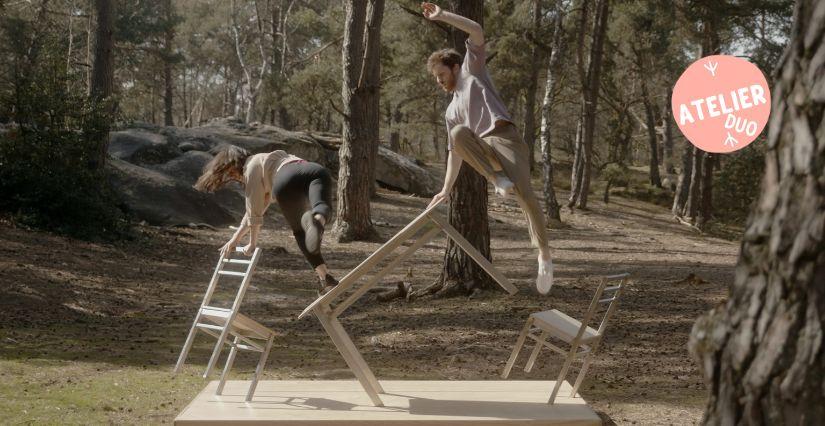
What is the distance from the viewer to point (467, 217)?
29.8 feet

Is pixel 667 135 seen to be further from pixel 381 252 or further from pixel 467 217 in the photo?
pixel 381 252

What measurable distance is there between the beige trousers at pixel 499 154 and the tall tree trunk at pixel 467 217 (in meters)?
4.09

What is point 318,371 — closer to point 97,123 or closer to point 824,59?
point 824,59

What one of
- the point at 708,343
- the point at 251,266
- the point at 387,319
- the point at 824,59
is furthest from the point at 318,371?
the point at 824,59

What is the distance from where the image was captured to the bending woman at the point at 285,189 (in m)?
4.93

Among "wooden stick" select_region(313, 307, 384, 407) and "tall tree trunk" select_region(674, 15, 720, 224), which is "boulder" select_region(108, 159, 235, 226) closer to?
"wooden stick" select_region(313, 307, 384, 407)

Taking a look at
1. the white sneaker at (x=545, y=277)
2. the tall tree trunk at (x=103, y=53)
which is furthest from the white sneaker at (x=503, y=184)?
the tall tree trunk at (x=103, y=53)

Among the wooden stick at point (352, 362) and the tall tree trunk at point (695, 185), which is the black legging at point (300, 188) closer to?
the wooden stick at point (352, 362)

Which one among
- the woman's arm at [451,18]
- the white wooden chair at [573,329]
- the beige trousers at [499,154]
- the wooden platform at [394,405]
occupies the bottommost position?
the wooden platform at [394,405]

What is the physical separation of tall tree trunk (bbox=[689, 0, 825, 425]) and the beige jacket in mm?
3150

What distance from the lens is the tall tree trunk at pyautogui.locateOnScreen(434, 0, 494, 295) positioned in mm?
8992

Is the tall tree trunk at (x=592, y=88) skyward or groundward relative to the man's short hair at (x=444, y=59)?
skyward

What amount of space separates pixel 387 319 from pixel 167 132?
10410 millimetres

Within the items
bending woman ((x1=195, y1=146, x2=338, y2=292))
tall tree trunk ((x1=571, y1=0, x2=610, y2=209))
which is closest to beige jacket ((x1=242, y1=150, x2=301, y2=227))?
bending woman ((x1=195, y1=146, x2=338, y2=292))
